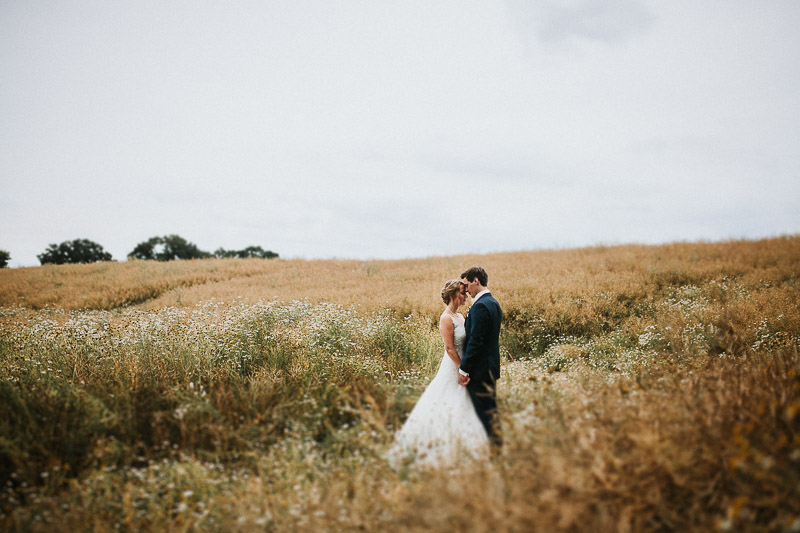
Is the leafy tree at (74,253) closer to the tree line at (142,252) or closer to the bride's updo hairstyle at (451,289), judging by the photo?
the tree line at (142,252)

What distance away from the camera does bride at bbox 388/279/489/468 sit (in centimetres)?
369

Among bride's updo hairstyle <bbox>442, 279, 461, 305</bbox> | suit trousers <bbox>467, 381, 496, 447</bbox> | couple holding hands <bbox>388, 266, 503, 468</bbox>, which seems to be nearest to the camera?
couple holding hands <bbox>388, 266, 503, 468</bbox>

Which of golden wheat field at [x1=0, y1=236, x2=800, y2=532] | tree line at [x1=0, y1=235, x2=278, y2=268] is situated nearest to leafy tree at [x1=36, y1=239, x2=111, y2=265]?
tree line at [x1=0, y1=235, x2=278, y2=268]

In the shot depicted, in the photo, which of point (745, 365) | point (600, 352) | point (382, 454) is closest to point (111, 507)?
point (382, 454)

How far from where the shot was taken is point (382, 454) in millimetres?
3662

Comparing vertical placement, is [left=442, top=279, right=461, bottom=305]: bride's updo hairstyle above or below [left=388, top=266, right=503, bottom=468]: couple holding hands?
above

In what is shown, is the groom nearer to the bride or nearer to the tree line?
the bride

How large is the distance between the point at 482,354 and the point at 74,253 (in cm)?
4930

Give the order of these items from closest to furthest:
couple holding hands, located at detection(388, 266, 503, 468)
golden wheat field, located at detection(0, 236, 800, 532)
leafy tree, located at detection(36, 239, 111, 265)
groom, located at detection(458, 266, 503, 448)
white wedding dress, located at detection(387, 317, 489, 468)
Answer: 1. golden wheat field, located at detection(0, 236, 800, 532)
2. white wedding dress, located at detection(387, 317, 489, 468)
3. couple holding hands, located at detection(388, 266, 503, 468)
4. groom, located at detection(458, 266, 503, 448)
5. leafy tree, located at detection(36, 239, 111, 265)

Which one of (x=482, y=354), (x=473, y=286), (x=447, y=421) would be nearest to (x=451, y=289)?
(x=473, y=286)

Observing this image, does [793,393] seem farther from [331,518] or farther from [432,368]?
[432,368]

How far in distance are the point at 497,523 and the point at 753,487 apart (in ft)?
5.31

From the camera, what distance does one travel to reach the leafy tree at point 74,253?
3894 centimetres

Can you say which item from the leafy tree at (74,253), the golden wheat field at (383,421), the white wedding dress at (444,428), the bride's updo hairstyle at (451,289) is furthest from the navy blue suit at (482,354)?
the leafy tree at (74,253)
